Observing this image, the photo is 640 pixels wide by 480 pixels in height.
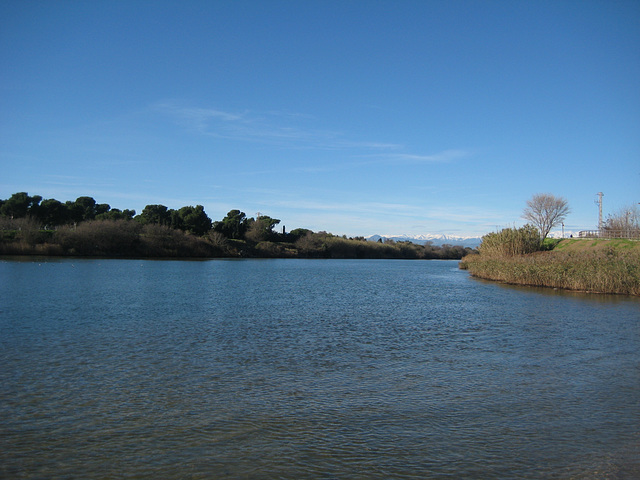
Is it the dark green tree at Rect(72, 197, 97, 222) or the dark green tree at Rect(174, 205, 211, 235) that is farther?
the dark green tree at Rect(174, 205, 211, 235)

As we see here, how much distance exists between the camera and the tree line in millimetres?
62438

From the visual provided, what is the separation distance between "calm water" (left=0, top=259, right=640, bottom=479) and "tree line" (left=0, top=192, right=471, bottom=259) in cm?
5133

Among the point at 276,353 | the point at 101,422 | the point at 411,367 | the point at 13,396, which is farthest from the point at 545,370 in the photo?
the point at 13,396

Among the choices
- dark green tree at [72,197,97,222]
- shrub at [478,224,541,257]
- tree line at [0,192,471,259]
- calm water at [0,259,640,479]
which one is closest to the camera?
calm water at [0,259,640,479]

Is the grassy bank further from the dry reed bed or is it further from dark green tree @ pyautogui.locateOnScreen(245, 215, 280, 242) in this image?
dark green tree @ pyautogui.locateOnScreen(245, 215, 280, 242)

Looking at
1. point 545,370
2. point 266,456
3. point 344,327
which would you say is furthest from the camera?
point 344,327

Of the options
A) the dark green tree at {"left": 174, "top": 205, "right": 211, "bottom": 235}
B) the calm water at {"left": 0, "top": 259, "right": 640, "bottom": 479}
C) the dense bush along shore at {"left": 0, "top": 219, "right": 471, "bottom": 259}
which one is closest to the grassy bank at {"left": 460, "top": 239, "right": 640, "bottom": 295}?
the calm water at {"left": 0, "top": 259, "right": 640, "bottom": 479}

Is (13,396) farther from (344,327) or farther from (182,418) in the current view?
(344,327)

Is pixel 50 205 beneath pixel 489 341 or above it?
above

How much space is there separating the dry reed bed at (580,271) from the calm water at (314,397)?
10.3 metres

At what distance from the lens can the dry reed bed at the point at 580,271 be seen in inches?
1016

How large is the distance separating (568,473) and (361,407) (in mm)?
3052

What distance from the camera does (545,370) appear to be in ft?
33.2

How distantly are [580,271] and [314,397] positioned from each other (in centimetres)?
2436
